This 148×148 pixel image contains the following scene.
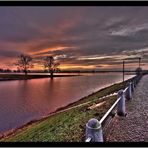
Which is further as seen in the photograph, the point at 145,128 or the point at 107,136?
the point at 145,128

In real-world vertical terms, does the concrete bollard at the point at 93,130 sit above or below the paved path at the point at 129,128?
above

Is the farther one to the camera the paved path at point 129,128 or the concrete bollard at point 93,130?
the paved path at point 129,128

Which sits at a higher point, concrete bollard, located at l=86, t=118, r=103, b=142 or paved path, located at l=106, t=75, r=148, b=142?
concrete bollard, located at l=86, t=118, r=103, b=142

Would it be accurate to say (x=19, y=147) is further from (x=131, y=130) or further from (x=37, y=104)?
(x=37, y=104)

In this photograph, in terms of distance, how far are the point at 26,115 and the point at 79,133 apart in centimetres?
1084

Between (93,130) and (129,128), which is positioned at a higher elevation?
(93,130)

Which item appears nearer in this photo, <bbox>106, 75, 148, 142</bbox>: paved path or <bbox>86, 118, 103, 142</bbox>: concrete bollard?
<bbox>86, 118, 103, 142</bbox>: concrete bollard

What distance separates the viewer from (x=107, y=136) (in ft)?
21.0

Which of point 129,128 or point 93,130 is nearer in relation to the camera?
point 93,130

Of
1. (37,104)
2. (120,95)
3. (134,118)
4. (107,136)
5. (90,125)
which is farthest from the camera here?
(37,104)

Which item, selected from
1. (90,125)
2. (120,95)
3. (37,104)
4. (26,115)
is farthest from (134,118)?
(37,104)

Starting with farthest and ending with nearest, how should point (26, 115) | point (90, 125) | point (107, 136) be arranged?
1. point (26, 115)
2. point (107, 136)
3. point (90, 125)
